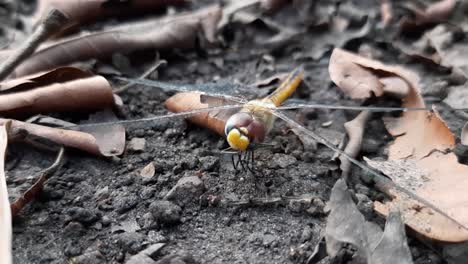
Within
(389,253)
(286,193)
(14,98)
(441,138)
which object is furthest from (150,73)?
(389,253)

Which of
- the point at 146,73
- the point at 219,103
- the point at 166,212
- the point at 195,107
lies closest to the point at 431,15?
the point at 219,103

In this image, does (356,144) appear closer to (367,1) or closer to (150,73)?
(150,73)

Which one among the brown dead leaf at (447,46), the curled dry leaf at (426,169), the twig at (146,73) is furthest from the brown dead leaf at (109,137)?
the brown dead leaf at (447,46)

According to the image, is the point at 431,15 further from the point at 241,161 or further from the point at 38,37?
the point at 38,37

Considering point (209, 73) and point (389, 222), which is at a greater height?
point (389, 222)

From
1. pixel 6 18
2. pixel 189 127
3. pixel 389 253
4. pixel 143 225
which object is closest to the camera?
pixel 389 253

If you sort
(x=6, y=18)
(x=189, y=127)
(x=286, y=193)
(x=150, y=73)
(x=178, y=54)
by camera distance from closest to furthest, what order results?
(x=286, y=193) < (x=189, y=127) < (x=150, y=73) < (x=178, y=54) < (x=6, y=18)

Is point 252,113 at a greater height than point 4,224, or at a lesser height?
lesser
